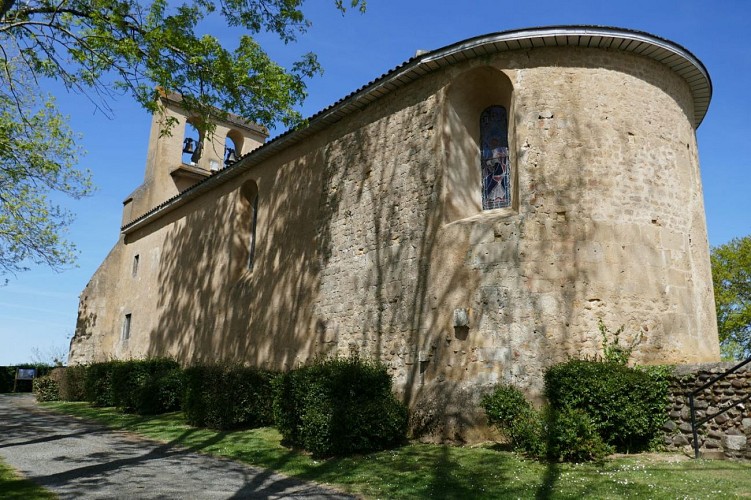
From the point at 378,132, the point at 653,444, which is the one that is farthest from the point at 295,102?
the point at 653,444

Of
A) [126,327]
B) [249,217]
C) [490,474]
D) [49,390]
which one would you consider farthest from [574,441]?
[126,327]

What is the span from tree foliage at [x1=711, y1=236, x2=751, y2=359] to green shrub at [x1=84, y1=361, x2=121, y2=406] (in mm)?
27760

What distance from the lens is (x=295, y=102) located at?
1104 cm

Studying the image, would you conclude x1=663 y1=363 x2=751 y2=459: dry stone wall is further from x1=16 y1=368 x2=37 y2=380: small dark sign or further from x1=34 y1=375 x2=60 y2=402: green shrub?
x1=16 y1=368 x2=37 y2=380: small dark sign

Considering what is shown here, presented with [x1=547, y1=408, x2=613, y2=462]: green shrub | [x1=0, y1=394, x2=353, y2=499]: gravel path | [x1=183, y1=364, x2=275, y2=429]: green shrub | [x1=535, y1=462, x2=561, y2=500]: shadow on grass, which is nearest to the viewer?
[x1=535, y1=462, x2=561, y2=500]: shadow on grass

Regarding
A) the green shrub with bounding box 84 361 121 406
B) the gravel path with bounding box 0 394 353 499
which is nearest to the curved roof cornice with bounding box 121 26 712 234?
the gravel path with bounding box 0 394 353 499

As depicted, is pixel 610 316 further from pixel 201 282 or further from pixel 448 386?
pixel 201 282

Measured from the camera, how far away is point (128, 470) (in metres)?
7.96

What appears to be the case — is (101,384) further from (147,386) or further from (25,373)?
(25,373)

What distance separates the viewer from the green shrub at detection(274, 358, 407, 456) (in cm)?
898

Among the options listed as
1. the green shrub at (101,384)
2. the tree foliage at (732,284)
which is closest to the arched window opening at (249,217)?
the green shrub at (101,384)

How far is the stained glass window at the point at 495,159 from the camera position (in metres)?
11.2

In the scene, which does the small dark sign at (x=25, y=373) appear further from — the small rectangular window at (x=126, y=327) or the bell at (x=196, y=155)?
the bell at (x=196, y=155)

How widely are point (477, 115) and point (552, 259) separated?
387 cm
